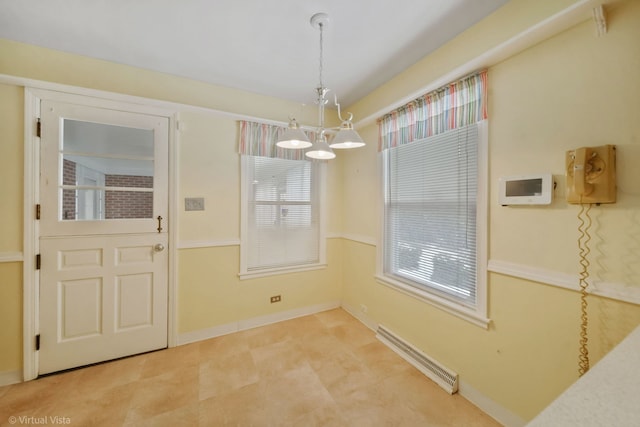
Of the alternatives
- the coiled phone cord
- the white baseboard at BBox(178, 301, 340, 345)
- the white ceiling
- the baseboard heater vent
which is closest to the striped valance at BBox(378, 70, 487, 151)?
the white ceiling

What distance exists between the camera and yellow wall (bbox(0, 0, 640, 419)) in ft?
4.09

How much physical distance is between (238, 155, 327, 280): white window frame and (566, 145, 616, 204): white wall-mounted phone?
2.32 metres

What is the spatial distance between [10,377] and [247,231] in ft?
6.99

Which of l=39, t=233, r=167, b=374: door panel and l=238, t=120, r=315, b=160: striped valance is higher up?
l=238, t=120, r=315, b=160: striped valance

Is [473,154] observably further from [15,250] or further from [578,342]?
[15,250]

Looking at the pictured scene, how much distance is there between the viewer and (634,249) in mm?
1193

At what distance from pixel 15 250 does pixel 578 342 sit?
12.7 feet

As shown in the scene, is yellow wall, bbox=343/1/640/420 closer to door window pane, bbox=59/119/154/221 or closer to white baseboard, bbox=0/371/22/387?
door window pane, bbox=59/119/154/221

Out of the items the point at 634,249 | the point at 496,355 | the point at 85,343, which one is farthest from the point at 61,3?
the point at 496,355

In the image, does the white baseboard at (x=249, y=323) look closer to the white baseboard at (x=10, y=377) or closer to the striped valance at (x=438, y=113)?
the white baseboard at (x=10, y=377)

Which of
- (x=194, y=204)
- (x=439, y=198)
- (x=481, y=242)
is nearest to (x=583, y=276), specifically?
(x=481, y=242)

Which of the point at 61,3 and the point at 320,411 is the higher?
the point at 61,3

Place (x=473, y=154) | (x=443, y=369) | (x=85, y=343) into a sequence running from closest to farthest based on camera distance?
(x=473, y=154) < (x=443, y=369) < (x=85, y=343)

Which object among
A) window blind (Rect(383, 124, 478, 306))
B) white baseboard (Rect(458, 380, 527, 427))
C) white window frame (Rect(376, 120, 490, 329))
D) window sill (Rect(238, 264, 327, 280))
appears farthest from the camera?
window sill (Rect(238, 264, 327, 280))
